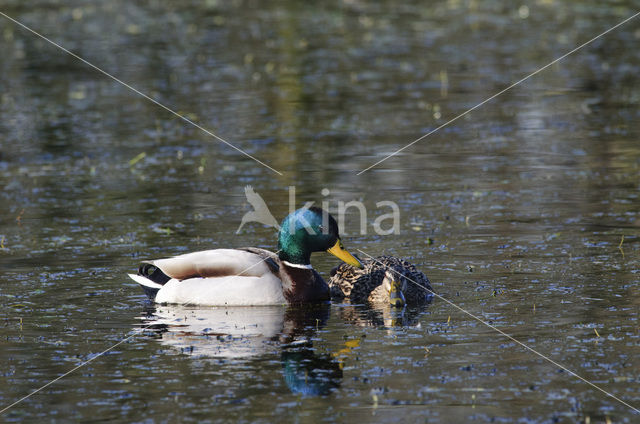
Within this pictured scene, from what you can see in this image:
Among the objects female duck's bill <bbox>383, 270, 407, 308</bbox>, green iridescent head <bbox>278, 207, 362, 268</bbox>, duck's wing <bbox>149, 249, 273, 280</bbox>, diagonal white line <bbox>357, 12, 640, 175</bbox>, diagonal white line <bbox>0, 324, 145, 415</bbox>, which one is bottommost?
diagonal white line <bbox>0, 324, 145, 415</bbox>

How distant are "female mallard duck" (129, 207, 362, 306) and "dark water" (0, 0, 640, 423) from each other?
20 cm

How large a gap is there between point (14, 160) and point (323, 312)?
8.56m

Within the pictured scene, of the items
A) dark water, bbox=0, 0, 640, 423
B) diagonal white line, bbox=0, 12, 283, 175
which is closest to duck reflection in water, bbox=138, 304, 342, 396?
dark water, bbox=0, 0, 640, 423

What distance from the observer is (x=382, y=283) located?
9836mm

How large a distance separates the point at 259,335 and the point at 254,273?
1.12 metres

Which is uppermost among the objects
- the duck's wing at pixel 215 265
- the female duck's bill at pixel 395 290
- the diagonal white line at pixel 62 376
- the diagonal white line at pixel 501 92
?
the diagonal white line at pixel 501 92

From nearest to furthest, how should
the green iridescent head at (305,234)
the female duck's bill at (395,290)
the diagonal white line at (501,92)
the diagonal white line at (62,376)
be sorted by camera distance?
the diagonal white line at (62,376)
the female duck's bill at (395,290)
the green iridescent head at (305,234)
the diagonal white line at (501,92)

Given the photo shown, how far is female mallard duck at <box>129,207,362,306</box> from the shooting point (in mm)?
9820

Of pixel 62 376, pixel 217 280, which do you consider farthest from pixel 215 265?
pixel 62 376

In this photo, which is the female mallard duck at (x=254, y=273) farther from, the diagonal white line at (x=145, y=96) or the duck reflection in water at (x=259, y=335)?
the diagonal white line at (x=145, y=96)

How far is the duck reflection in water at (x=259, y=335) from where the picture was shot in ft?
25.3

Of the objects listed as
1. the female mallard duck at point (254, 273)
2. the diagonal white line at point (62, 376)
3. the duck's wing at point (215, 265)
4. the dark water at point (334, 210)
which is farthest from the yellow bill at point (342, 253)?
the diagonal white line at point (62, 376)

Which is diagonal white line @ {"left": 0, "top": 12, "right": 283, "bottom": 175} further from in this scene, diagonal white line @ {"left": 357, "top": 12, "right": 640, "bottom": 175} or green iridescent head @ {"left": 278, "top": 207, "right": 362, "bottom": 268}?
green iridescent head @ {"left": 278, "top": 207, "right": 362, "bottom": 268}

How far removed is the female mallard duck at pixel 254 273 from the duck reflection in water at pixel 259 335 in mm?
106
